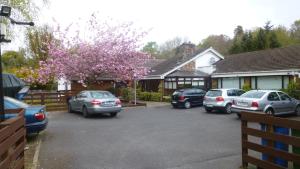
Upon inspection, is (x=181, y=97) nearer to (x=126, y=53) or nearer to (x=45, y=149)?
(x=126, y=53)

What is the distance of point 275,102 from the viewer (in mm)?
15344

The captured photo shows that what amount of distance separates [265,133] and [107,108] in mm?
11972

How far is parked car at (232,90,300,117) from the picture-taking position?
14.6 metres

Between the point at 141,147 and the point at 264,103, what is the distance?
8.24 meters

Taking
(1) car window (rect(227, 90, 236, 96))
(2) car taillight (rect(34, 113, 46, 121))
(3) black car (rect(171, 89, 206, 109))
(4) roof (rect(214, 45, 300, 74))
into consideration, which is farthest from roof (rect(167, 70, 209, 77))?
(2) car taillight (rect(34, 113, 46, 121))

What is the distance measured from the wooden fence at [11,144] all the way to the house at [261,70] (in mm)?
20980

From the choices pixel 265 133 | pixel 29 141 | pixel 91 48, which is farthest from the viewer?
pixel 91 48

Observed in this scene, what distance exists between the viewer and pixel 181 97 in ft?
73.3

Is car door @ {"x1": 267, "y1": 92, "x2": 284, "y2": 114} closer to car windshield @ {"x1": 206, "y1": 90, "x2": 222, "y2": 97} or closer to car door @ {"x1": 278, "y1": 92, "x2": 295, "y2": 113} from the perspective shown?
car door @ {"x1": 278, "y1": 92, "x2": 295, "y2": 113}

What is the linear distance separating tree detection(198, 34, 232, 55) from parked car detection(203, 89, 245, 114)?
132 feet

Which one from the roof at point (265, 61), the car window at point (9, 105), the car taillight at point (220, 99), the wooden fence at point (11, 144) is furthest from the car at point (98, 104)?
the roof at point (265, 61)

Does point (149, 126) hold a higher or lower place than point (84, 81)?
lower

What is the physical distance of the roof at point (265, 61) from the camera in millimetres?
24567

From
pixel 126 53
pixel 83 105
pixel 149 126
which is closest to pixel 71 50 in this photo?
pixel 126 53
